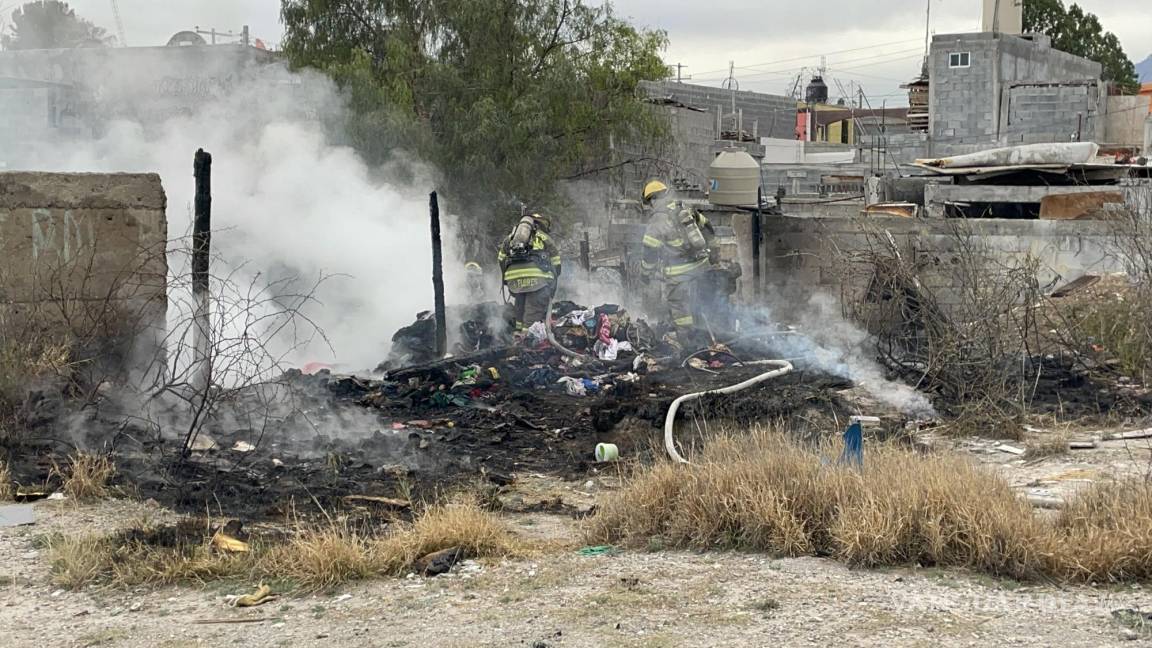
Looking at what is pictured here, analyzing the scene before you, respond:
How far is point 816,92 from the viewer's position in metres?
62.8

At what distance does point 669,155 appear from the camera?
32.2 meters

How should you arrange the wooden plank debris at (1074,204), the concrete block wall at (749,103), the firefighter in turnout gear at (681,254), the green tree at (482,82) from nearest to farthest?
the firefighter in turnout gear at (681,254) < the wooden plank debris at (1074,204) < the green tree at (482,82) < the concrete block wall at (749,103)

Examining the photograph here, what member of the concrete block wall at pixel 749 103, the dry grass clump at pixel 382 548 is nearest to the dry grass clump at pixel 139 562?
the dry grass clump at pixel 382 548

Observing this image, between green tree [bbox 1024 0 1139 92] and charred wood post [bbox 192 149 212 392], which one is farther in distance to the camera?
green tree [bbox 1024 0 1139 92]

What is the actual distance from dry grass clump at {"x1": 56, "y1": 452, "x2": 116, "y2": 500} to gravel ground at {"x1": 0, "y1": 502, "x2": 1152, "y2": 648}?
1.35 metres

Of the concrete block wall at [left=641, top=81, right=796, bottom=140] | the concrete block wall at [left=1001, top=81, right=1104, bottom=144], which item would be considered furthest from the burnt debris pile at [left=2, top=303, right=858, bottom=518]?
the concrete block wall at [left=641, top=81, right=796, bottom=140]

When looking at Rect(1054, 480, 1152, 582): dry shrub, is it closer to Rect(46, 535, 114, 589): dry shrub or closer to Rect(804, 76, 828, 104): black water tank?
Rect(46, 535, 114, 589): dry shrub

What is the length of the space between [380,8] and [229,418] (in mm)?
16895

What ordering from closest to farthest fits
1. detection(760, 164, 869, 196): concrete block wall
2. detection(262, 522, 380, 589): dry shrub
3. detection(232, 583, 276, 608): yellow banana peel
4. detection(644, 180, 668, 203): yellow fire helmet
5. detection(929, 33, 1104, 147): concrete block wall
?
1. detection(232, 583, 276, 608): yellow banana peel
2. detection(262, 522, 380, 589): dry shrub
3. detection(644, 180, 668, 203): yellow fire helmet
4. detection(760, 164, 869, 196): concrete block wall
5. detection(929, 33, 1104, 147): concrete block wall

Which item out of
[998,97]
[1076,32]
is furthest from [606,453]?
[1076,32]

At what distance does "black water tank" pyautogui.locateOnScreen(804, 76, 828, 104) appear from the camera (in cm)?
6281

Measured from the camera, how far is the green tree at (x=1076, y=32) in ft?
168

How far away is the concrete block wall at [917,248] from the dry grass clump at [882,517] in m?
4.83

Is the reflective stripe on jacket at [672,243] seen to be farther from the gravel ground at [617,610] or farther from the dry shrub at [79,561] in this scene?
the dry shrub at [79,561]
